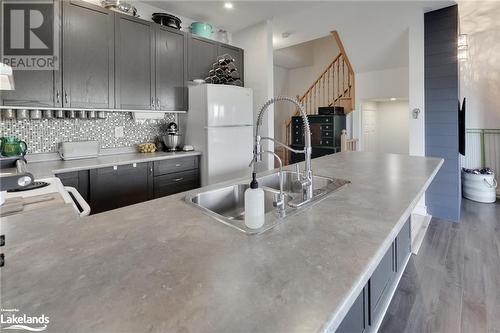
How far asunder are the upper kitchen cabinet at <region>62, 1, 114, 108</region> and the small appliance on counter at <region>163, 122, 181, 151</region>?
29.9 inches

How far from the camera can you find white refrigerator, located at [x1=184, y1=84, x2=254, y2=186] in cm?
313

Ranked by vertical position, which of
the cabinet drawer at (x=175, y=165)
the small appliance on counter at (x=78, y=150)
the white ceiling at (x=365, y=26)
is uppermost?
the white ceiling at (x=365, y=26)

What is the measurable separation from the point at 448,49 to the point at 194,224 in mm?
3866

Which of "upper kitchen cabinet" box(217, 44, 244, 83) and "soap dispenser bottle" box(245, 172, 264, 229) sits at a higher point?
"upper kitchen cabinet" box(217, 44, 244, 83)

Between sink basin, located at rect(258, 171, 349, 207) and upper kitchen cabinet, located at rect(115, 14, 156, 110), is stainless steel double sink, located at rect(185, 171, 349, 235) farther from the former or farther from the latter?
upper kitchen cabinet, located at rect(115, 14, 156, 110)

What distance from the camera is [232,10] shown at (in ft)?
11.3

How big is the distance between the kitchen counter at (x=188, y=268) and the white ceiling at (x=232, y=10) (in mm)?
3089

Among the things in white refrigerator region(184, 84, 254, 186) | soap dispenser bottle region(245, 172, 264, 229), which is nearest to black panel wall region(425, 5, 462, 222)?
white refrigerator region(184, 84, 254, 186)

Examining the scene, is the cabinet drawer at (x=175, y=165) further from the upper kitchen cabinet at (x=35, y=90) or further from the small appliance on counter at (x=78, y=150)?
the upper kitchen cabinet at (x=35, y=90)

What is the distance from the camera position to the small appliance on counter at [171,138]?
3334 mm

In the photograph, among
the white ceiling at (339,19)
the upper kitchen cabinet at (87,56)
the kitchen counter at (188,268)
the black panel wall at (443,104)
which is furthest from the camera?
the white ceiling at (339,19)

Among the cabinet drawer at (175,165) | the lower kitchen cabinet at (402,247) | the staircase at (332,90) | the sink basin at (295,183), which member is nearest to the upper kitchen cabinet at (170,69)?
the cabinet drawer at (175,165)

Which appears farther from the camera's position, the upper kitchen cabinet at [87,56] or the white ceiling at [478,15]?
the white ceiling at [478,15]

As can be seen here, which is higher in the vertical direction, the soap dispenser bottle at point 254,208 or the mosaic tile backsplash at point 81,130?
the mosaic tile backsplash at point 81,130
